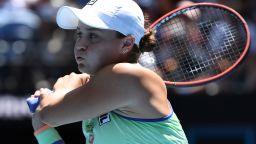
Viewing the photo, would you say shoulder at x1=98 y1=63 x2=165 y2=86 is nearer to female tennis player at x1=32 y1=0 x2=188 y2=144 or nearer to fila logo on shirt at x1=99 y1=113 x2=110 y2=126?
female tennis player at x1=32 y1=0 x2=188 y2=144

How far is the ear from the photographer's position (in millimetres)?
2979

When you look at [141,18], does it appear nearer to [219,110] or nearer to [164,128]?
[164,128]

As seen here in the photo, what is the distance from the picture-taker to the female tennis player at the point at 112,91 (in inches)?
113

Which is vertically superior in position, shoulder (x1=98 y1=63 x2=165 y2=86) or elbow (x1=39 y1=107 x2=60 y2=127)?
shoulder (x1=98 y1=63 x2=165 y2=86)

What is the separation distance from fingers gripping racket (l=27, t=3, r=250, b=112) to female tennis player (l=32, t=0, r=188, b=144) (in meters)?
0.80

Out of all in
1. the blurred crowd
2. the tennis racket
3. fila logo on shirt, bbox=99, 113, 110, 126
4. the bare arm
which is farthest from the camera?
the blurred crowd

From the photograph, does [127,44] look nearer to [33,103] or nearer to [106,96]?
[106,96]

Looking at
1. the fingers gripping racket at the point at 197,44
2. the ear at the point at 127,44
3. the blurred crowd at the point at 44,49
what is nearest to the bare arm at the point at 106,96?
the ear at the point at 127,44

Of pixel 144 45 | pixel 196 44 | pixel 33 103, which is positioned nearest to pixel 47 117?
pixel 33 103

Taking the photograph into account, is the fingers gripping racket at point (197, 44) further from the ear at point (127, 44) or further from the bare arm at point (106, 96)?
the bare arm at point (106, 96)

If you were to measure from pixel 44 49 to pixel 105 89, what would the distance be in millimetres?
4797

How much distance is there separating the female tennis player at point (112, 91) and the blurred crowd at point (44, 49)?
351cm

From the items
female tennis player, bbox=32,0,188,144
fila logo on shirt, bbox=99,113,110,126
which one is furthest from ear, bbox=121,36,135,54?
fila logo on shirt, bbox=99,113,110,126

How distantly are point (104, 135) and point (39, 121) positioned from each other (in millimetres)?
358
